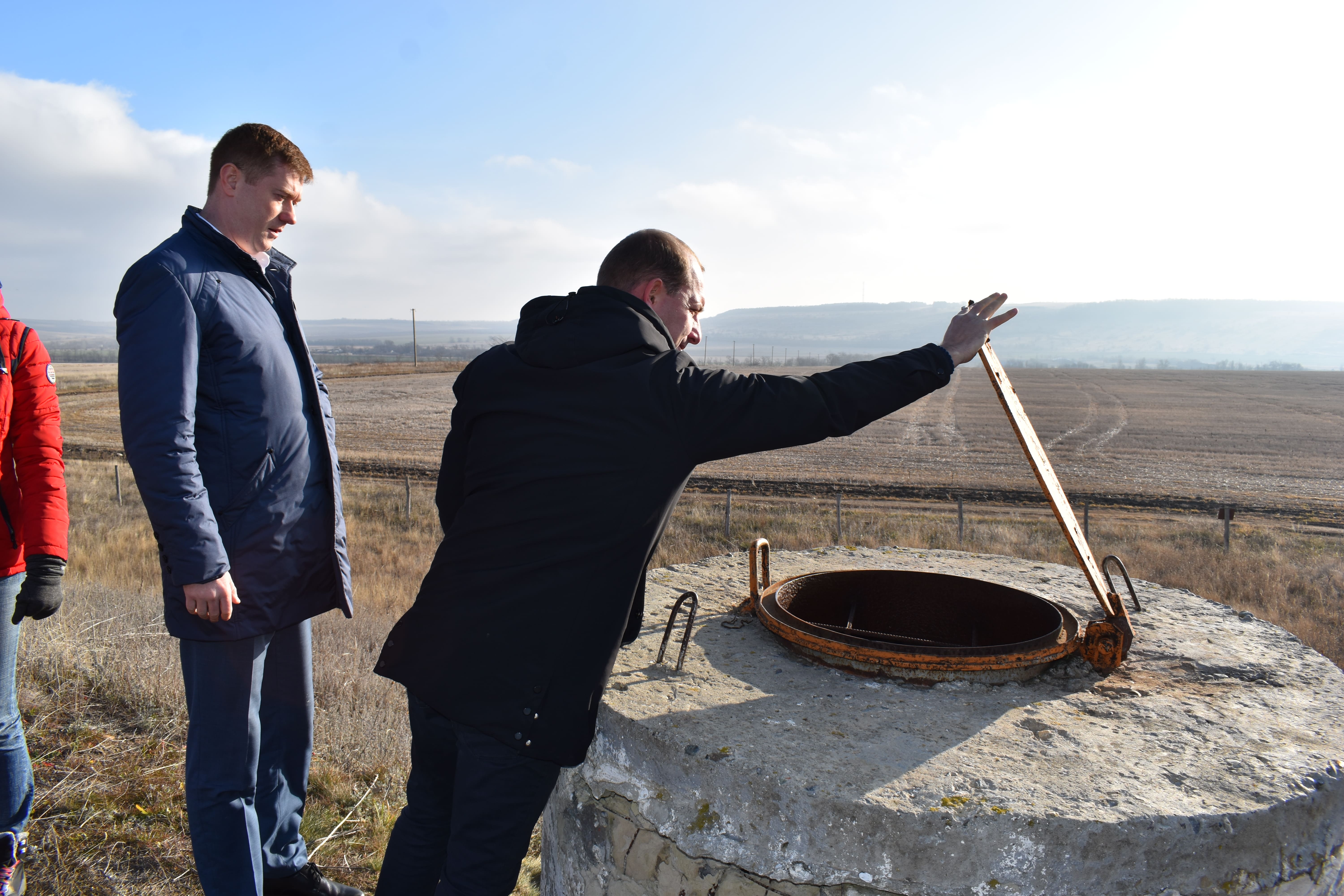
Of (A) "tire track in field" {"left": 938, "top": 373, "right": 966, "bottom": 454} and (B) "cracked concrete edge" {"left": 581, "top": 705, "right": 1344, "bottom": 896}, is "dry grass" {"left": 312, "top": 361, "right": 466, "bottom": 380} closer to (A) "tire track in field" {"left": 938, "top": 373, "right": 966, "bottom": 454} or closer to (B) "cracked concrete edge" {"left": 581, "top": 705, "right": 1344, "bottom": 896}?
(A) "tire track in field" {"left": 938, "top": 373, "right": 966, "bottom": 454}

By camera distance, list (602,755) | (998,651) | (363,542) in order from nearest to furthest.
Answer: (602,755), (998,651), (363,542)

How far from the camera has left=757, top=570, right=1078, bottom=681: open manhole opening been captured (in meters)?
2.47

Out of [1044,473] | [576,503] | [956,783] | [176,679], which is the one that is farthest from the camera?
[176,679]

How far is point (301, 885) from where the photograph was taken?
2459mm

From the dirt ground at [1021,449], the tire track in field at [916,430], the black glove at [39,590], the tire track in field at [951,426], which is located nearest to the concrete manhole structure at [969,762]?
the black glove at [39,590]

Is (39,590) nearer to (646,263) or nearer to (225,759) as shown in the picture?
(225,759)

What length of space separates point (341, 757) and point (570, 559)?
9.37 ft

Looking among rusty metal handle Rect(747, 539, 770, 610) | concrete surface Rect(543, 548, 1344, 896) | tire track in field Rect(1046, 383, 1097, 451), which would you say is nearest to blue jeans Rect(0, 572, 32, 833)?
concrete surface Rect(543, 548, 1344, 896)

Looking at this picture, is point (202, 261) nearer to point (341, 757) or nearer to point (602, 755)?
point (602, 755)

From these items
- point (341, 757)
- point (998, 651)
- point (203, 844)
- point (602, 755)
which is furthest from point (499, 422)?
point (341, 757)

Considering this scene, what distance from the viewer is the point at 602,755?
2236 mm

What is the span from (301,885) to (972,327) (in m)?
2.59

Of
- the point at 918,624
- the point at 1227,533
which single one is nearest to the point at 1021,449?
the point at 1227,533

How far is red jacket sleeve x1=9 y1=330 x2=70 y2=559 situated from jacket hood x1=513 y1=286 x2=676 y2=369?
1.59 meters
